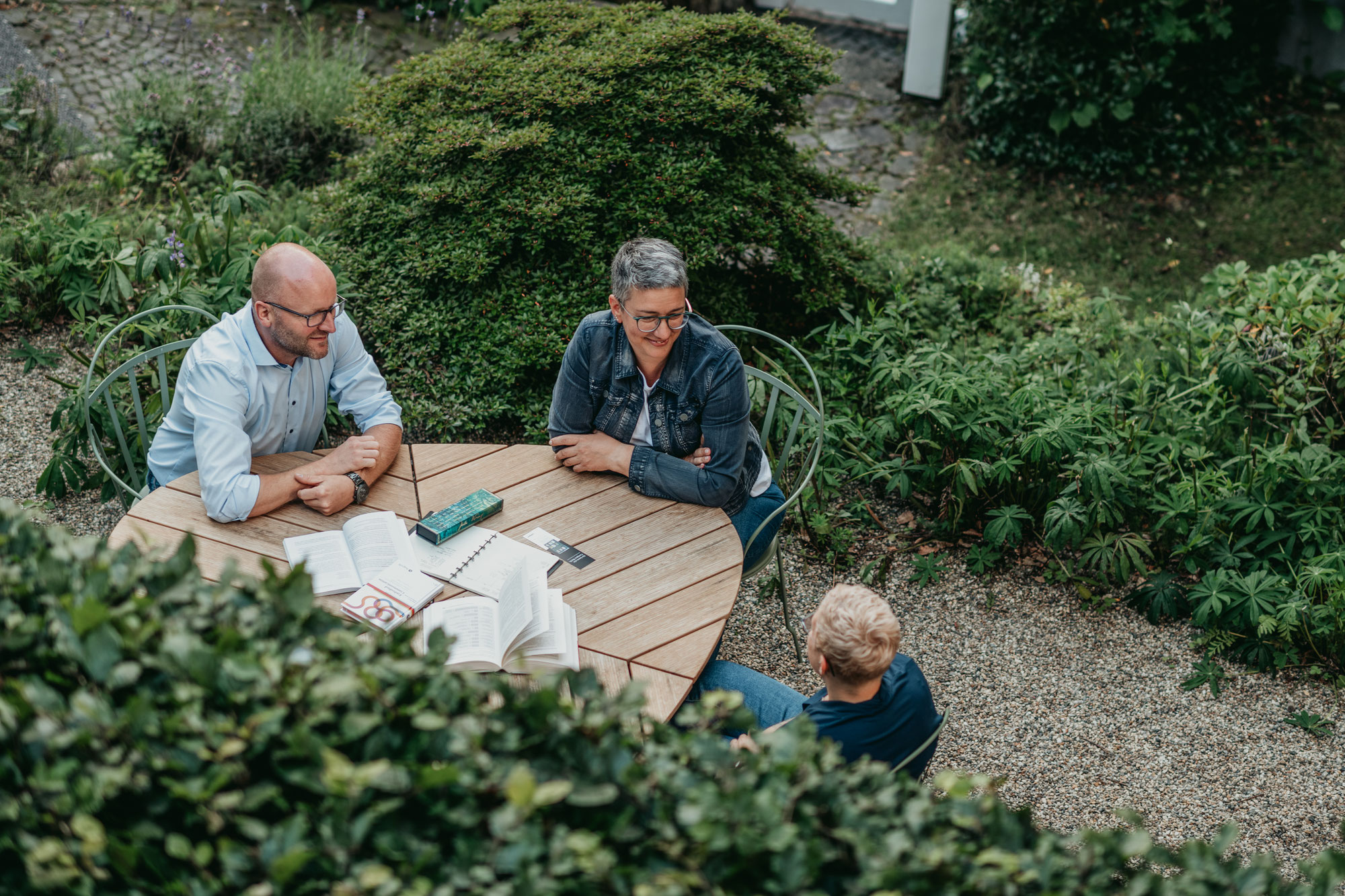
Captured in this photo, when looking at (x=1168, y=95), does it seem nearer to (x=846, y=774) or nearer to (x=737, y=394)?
(x=737, y=394)

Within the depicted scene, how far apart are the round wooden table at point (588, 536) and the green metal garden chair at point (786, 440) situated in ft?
1.21

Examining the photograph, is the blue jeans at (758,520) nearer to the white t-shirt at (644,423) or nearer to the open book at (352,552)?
the white t-shirt at (644,423)

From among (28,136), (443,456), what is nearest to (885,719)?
(443,456)

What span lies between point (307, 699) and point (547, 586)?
1.17 metres

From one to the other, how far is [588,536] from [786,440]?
138 centimetres

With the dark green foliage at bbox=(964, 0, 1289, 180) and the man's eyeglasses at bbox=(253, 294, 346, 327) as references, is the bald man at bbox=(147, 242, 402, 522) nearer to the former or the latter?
the man's eyeglasses at bbox=(253, 294, 346, 327)

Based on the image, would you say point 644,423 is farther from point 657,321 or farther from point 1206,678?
point 1206,678

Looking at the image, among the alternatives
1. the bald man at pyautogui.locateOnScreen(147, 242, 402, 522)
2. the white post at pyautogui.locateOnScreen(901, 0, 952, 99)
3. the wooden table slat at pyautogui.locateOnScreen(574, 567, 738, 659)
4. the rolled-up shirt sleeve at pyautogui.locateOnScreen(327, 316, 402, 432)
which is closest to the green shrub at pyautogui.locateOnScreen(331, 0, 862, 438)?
the rolled-up shirt sleeve at pyautogui.locateOnScreen(327, 316, 402, 432)

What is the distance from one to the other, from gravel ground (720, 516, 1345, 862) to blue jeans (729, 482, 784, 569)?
419 millimetres

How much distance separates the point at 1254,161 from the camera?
7.04 m

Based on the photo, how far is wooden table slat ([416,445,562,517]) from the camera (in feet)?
9.64

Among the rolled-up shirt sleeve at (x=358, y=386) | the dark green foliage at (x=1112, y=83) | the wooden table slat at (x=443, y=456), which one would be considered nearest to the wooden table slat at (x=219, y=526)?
the wooden table slat at (x=443, y=456)

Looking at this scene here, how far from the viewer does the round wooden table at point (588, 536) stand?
2.45 metres

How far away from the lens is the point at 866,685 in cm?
238
